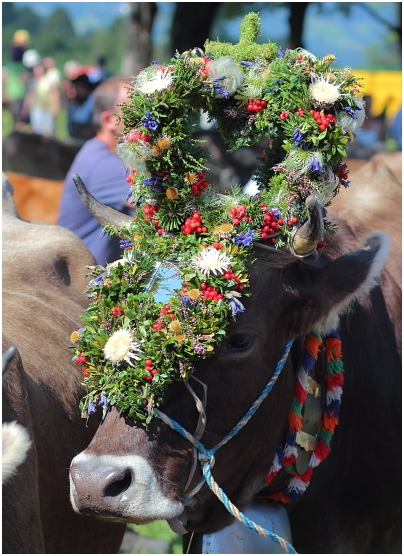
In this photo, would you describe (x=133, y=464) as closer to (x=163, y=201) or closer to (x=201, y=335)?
(x=201, y=335)

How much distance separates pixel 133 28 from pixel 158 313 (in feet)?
40.9

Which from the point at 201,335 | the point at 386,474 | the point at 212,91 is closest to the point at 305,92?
the point at 212,91

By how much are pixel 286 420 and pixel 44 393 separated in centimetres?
114

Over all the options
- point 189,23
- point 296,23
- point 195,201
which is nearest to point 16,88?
point 189,23

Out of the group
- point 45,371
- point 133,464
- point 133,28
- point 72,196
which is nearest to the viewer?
point 133,464

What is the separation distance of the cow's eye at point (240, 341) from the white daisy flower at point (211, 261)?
0.30 meters

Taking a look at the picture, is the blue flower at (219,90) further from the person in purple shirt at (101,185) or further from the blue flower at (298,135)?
the person in purple shirt at (101,185)

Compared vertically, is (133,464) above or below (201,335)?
below

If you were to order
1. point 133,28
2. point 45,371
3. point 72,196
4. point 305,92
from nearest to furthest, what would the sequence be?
point 305,92, point 45,371, point 72,196, point 133,28

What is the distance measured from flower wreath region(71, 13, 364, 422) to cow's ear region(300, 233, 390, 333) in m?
0.17

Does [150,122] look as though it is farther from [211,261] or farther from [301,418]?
[301,418]

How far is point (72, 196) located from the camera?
6133mm

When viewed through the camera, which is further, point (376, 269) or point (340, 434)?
point (340, 434)

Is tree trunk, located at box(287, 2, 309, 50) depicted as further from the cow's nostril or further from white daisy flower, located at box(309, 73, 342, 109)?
the cow's nostril
